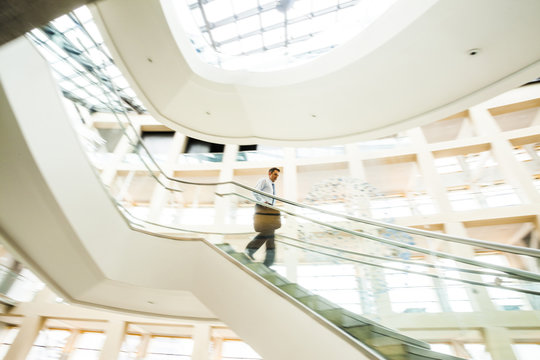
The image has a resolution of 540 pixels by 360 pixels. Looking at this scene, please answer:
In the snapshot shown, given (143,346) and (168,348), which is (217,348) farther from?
(143,346)

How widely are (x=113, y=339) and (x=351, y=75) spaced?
8.64m

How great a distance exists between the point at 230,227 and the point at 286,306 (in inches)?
57.3

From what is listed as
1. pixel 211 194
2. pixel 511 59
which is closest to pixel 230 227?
pixel 211 194

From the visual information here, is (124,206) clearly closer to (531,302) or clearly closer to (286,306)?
(286,306)

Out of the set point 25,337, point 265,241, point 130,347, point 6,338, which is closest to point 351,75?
point 265,241

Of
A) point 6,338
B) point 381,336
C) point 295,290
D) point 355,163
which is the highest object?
point 355,163

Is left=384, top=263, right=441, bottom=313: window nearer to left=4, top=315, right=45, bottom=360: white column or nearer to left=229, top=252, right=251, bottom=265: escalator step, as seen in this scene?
left=229, top=252, right=251, bottom=265: escalator step

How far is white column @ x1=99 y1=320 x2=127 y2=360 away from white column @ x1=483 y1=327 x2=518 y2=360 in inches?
332

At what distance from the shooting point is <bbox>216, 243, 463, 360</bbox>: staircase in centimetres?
191

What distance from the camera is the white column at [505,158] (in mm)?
7176

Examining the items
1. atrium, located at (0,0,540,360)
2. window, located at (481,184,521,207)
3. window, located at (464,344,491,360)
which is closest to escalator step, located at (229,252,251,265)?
atrium, located at (0,0,540,360)

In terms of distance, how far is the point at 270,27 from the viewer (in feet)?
28.6

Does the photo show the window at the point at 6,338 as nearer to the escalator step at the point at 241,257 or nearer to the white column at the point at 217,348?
the white column at the point at 217,348

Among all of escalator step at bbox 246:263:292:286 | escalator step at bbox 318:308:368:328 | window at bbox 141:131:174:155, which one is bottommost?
escalator step at bbox 318:308:368:328
